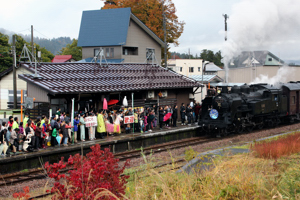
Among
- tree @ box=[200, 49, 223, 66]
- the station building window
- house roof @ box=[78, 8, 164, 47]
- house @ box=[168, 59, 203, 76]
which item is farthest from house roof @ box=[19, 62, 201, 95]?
tree @ box=[200, 49, 223, 66]

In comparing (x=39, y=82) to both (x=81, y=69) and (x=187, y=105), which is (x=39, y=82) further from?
(x=187, y=105)

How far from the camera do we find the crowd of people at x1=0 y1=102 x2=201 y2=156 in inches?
535

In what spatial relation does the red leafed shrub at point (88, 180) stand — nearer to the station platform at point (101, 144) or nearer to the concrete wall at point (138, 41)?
the station platform at point (101, 144)

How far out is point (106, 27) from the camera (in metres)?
36.0

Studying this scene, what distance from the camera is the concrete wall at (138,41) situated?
35.0m

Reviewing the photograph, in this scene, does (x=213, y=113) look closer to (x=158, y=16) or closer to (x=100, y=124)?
(x=100, y=124)

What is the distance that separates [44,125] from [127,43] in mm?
21534

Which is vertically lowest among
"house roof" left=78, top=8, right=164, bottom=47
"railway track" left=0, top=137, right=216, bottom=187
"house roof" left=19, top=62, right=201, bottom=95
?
"railway track" left=0, top=137, right=216, bottom=187

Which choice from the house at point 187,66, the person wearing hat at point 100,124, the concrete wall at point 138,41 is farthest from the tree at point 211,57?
the person wearing hat at point 100,124

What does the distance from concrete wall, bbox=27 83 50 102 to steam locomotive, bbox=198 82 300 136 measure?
31.3 ft

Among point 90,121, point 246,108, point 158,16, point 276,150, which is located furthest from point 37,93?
point 158,16

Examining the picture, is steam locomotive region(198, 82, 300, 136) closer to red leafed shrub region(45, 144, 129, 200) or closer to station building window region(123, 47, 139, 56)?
red leafed shrub region(45, 144, 129, 200)

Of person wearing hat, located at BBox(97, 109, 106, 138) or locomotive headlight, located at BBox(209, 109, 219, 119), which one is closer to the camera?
person wearing hat, located at BBox(97, 109, 106, 138)

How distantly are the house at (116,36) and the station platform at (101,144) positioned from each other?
16277mm
